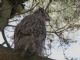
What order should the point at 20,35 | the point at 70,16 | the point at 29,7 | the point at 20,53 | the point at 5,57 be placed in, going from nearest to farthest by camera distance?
1. the point at 5,57
2. the point at 20,53
3. the point at 20,35
4. the point at 29,7
5. the point at 70,16

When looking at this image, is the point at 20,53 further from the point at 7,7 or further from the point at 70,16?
the point at 70,16

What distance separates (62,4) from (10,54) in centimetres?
231

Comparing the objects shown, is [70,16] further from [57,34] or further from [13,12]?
[13,12]

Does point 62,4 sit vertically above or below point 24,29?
above

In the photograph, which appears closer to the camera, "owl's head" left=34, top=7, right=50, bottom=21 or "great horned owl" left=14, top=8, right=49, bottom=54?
"great horned owl" left=14, top=8, right=49, bottom=54

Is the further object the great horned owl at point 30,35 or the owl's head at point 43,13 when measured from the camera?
the owl's head at point 43,13

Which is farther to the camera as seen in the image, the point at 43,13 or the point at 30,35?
the point at 43,13

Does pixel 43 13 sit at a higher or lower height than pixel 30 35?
higher

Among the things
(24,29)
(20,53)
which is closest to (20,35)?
(24,29)

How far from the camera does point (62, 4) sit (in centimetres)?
452

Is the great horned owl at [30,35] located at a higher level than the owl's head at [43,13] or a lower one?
lower

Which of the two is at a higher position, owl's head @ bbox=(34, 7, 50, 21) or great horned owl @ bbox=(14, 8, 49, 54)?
owl's head @ bbox=(34, 7, 50, 21)

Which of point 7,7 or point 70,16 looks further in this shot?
point 70,16

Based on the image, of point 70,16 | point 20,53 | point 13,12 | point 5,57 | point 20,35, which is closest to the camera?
point 5,57
